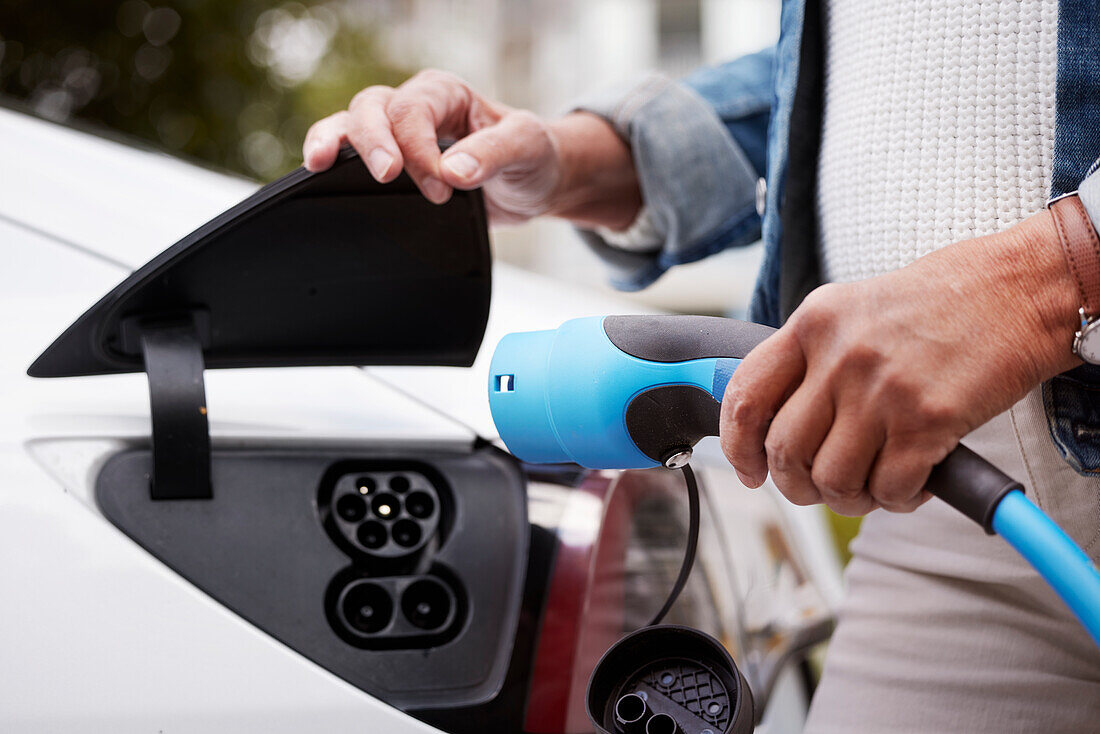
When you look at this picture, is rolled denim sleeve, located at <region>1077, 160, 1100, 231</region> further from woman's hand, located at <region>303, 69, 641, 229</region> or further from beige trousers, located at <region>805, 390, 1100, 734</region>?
woman's hand, located at <region>303, 69, 641, 229</region>

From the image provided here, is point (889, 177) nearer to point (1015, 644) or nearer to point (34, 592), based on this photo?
point (1015, 644)

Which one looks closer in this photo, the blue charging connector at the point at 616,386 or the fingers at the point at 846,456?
the fingers at the point at 846,456

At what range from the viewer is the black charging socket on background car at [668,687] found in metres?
Result: 0.82

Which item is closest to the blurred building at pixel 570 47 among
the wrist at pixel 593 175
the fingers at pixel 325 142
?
the wrist at pixel 593 175

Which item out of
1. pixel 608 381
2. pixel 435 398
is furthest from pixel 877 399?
pixel 435 398

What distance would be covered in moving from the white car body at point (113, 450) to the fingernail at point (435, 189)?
8.3 inches

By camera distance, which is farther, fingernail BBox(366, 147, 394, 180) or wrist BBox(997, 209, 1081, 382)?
fingernail BBox(366, 147, 394, 180)

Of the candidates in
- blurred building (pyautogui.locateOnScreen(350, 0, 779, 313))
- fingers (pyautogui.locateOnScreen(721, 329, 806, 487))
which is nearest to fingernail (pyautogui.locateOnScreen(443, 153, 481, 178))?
fingers (pyautogui.locateOnScreen(721, 329, 806, 487))

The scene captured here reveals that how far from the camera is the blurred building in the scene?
44.4ft

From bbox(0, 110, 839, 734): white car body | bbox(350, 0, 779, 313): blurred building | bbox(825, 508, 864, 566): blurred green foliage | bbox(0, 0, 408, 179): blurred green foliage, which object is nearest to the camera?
bbox(0, 110, 839, 734): white car body

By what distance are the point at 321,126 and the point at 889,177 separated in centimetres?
60

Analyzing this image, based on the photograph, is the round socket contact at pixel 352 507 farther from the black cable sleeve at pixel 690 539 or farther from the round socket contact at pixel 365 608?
the black cable sleeve at pixel 690 539

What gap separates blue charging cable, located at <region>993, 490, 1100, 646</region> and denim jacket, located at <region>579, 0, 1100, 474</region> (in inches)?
9.2

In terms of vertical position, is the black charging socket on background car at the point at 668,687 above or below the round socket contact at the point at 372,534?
below
